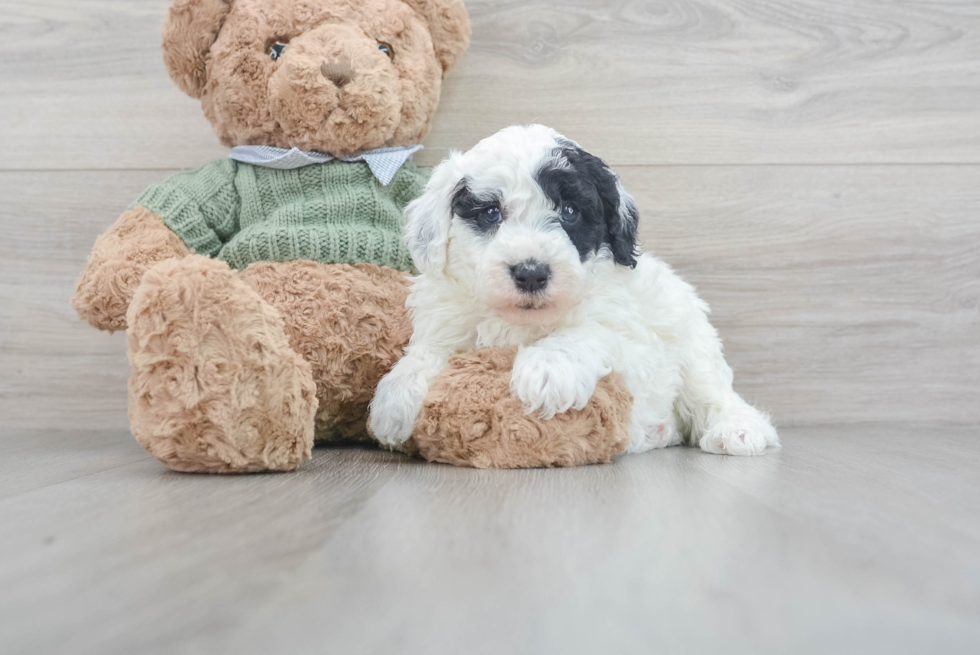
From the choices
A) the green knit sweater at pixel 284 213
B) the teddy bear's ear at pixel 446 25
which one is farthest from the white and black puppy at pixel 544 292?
the teddy bear's ear at pixel 446 25

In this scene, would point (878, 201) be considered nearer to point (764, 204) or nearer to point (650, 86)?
point (764, 204)

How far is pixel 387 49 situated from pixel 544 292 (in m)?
0.59

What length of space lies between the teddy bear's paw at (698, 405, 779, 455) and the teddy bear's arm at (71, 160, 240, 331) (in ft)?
2.89

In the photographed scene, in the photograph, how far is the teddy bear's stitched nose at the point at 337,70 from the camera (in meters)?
1.22

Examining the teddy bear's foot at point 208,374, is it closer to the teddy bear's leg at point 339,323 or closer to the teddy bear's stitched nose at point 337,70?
the teddy bear's leg at point 339,323

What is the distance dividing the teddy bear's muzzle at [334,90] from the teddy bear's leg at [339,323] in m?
0.22

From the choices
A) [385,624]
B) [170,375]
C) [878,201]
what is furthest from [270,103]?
[878,201]

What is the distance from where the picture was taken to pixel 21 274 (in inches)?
64.1

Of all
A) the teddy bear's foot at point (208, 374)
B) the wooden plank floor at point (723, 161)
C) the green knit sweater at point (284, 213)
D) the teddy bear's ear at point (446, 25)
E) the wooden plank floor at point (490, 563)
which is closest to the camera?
the wooden plank floor at point (490, 563)

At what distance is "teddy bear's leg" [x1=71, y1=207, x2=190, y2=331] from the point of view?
1.16 m

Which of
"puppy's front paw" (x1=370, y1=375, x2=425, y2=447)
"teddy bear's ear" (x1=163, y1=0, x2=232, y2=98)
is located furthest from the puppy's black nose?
"teddy bear's ear" (x1=163, y1=0, x2=232, y2=98)

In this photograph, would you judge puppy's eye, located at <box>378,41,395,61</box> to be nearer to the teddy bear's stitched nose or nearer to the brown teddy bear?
the brown teddy bear

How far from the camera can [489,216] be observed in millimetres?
1080

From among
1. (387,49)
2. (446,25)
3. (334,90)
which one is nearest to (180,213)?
(334,90)
